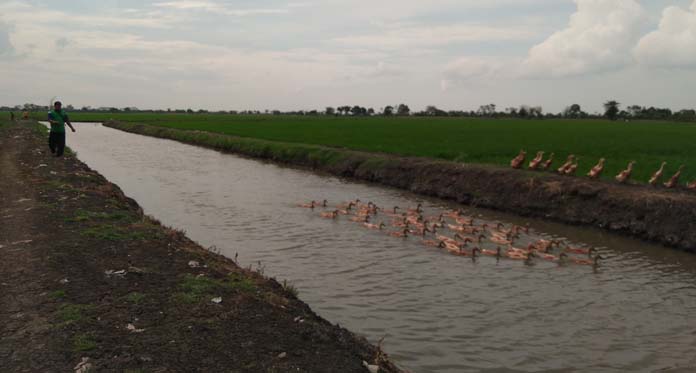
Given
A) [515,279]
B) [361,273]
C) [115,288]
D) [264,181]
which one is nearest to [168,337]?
[115,288]

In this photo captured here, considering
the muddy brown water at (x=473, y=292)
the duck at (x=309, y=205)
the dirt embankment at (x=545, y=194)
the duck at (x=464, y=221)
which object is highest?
the dirt embankment at (x=545, y=194)

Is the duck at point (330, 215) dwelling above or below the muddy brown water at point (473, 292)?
above

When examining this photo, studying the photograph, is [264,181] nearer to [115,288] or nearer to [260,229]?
[260,229]

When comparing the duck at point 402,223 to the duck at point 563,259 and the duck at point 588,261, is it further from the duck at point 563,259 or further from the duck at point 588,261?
the duck at point 588,261

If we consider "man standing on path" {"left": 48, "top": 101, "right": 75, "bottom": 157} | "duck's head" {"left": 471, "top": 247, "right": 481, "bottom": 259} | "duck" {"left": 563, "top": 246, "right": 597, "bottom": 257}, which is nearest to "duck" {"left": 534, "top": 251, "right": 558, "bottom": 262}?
"duck" {"left": 563, "top": 246, "right": 597, "bottom": 257}

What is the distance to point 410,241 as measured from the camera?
15.3 m

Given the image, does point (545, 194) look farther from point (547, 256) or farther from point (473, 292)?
point (473, 292)

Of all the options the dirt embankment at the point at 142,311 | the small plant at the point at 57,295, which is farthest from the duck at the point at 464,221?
the small plant at the point at 57,295

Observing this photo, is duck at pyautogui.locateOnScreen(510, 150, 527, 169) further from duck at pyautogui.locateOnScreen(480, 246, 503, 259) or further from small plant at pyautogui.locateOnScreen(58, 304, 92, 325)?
small plant at pyautogui.locateOnScreen(58, 304, 92, 325)

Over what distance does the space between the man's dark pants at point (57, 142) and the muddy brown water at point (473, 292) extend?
206 inches

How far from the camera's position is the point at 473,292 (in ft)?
36.2

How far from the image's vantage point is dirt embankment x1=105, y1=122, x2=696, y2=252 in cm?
1577

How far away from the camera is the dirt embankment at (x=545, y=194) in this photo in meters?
15.8

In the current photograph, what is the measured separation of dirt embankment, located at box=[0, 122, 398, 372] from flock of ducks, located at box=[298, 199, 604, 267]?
6882 mm
